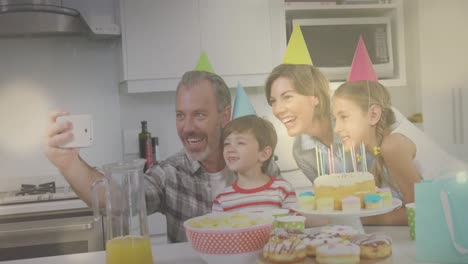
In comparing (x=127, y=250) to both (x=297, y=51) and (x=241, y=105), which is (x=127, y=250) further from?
(x=297, y=51)

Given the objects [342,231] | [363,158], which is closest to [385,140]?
[363,158]

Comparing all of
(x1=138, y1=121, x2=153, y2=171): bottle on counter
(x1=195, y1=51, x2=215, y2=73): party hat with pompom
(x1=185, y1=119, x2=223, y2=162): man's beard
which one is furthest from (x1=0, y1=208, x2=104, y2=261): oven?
(x1=195, y1=51, x2=215, y2=73): party hat with pompom

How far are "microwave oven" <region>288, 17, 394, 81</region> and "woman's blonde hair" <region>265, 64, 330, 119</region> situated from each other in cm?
3

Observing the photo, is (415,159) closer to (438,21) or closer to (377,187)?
(377,187)

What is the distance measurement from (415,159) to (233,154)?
54cm

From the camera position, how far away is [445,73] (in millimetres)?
1739

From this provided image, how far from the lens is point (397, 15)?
1734 millimetres

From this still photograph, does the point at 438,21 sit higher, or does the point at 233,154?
the point at 438,21

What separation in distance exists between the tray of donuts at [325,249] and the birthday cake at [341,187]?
Result: 215mm

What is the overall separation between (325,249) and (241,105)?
0.61m

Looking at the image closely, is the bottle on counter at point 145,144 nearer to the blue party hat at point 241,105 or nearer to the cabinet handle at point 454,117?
the blue party hat at point 241,105

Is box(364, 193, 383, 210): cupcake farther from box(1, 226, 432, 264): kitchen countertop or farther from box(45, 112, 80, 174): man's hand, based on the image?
box(45, 112, 80, 174): man's hand

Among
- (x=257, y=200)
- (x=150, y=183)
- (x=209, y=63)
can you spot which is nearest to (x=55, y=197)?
(x=150, y=183)

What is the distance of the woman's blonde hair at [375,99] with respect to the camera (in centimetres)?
161
